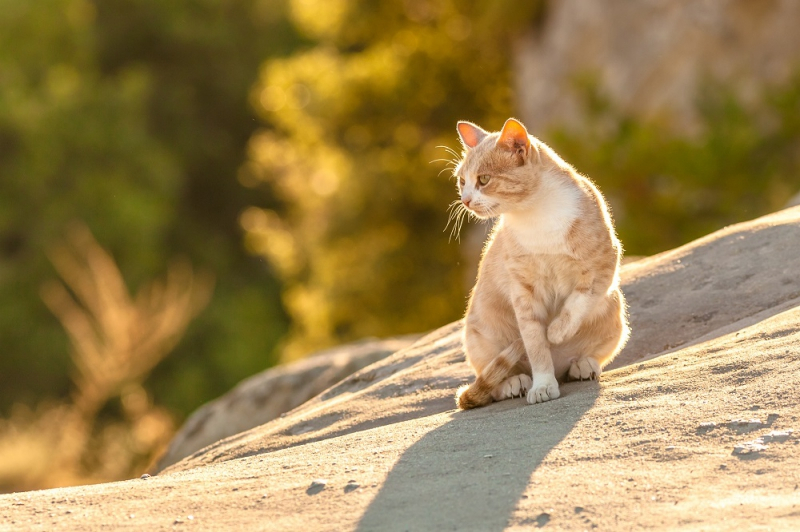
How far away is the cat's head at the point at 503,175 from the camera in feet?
12.1

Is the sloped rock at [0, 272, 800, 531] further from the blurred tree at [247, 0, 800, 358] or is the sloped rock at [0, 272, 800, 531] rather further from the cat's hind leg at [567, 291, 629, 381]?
the blurred tree at [247, 0, 800, 358]

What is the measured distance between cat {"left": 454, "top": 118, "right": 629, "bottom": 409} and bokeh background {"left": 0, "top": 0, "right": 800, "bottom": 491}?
16.5 feet

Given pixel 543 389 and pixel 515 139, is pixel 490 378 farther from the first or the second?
pixel 515 139

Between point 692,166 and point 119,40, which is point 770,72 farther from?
point 119,40

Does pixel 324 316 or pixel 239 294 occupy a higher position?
pixel 239 294

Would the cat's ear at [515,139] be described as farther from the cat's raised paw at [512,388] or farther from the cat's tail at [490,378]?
the cat's raised paw at [512,388]

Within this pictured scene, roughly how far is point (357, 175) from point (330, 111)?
117cm

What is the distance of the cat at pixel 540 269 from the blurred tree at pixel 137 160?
46.6 feet

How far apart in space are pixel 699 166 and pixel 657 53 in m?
3.81

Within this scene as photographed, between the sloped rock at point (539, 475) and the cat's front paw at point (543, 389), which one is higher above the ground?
the cat's front paw at point (543, 389)

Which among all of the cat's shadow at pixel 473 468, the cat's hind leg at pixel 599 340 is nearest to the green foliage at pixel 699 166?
the cat's hind leg at pixel 599 340

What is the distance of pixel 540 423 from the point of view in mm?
3152

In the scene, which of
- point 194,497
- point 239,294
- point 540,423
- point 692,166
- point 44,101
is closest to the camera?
point 194,497

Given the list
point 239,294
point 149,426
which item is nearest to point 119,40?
point 239,294
